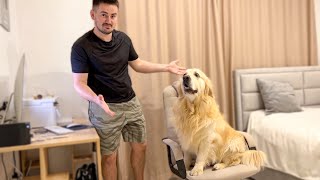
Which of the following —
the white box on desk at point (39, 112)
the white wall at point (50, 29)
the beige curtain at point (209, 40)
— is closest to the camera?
the white box on desk at point (39, 112)

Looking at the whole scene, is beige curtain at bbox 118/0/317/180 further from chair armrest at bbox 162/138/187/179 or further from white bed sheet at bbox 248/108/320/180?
chair armrest at bbox 162/138/187/179

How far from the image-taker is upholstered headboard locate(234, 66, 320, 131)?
10.7 ft

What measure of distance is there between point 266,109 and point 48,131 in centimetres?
219

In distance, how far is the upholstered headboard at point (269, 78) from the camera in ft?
10.7

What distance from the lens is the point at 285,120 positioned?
2.84 meters

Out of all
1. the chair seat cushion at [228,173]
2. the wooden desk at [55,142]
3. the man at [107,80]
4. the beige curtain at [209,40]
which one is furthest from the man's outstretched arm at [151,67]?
the chair seat cushion at [228,173]

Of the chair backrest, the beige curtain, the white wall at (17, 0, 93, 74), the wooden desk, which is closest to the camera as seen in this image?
the wooden desk

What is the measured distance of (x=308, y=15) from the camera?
3578mm

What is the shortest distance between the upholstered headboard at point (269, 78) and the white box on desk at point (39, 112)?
191cm

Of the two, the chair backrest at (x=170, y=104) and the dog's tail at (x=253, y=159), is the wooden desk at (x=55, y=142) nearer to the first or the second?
the chair backrest at (x=170, y=104)

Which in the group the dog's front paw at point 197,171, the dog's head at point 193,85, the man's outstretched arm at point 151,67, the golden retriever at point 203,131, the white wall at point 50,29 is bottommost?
the dog's front paw at point 197,171

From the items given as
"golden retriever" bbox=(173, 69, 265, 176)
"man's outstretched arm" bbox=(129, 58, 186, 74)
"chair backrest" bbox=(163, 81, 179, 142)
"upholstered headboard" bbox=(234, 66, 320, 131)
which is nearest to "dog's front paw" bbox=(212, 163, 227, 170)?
"golden retriever" bbox=(173, 69, 265, 176)

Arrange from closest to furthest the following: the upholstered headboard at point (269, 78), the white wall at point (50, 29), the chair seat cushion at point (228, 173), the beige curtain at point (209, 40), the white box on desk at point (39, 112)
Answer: the chair seat cushion at point (228, 173) < the white box on desk at point (39, 112) < the white wall at point (50, 29) < the beige curtain at point (209, 40) < the upholstered headboard at point (269, 78)

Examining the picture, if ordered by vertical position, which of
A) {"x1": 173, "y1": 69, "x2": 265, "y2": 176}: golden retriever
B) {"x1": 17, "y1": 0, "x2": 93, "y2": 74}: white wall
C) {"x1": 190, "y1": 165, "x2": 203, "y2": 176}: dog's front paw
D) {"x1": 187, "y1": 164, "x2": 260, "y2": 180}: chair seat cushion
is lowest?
{"x1": 187, "y1": 164, "x2": 260, "y2": 180}: chair seat cushion
